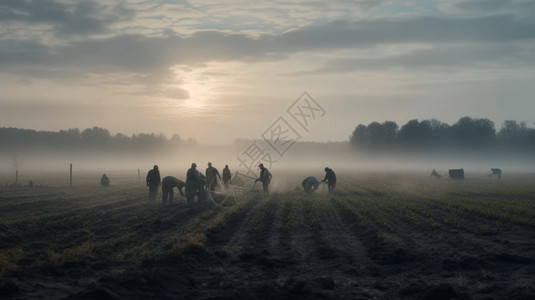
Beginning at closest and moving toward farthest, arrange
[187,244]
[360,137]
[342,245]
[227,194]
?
[187,244], [342,245], [227,194], [360,137]

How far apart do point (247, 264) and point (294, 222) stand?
21.0ft

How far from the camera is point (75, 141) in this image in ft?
573

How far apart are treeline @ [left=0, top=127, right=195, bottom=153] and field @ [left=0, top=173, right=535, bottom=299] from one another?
165 m

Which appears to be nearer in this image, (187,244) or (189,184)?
(187,244)

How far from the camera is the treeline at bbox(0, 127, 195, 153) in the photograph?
165875mm

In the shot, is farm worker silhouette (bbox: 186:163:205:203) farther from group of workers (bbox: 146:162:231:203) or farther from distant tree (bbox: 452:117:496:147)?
distant tree (bbox: 452:117:496:147)

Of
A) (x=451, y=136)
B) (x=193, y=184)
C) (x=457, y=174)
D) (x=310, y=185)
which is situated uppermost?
(x=451, y=136)

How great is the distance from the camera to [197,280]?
9742mm

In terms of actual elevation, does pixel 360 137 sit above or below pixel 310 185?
above

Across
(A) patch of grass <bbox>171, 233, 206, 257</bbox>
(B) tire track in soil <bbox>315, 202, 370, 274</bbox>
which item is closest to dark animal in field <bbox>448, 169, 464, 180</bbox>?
(B) tire track in soil <bbox>315, 202, 370, 274</bbox>

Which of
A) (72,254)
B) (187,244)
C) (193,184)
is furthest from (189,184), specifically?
(72,254)

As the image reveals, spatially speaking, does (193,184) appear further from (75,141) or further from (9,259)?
(75,141)

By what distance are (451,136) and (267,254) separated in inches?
5691

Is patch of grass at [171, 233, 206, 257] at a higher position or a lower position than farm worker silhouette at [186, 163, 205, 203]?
lower
